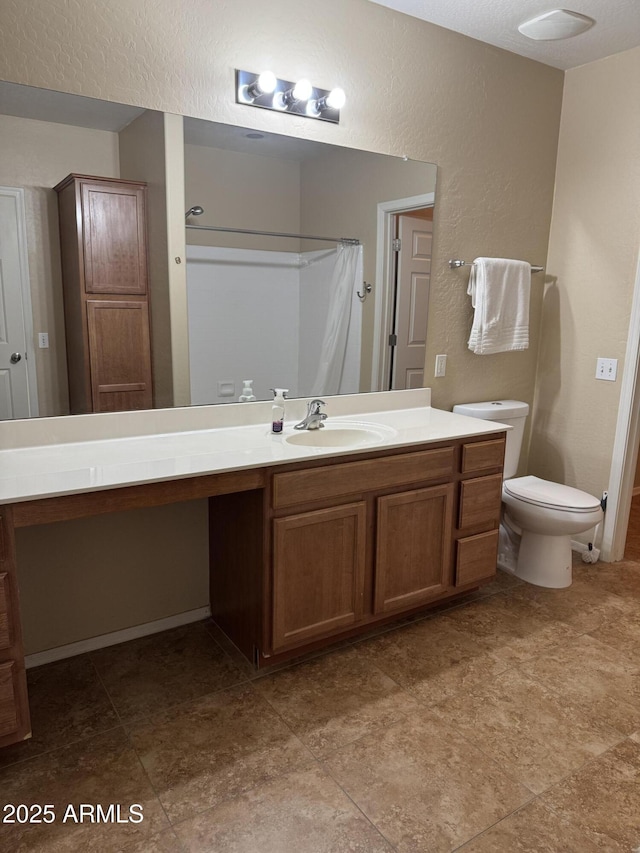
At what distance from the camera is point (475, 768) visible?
5.81 ft

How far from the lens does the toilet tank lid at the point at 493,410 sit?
2.98 metres

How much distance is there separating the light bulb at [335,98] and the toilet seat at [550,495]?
1.84 metres

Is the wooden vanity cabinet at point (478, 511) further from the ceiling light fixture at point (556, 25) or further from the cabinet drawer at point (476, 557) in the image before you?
the ceiling light fixture at point (556, 25)

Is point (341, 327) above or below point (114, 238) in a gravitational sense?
below

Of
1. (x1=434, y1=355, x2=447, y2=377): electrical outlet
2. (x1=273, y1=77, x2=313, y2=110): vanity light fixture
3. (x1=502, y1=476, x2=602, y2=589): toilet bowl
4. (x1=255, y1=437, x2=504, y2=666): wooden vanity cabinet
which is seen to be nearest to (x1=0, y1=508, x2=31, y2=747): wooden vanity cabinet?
(x1=255, y1=437, x2=504, y2=666): wooden vanity cabinet

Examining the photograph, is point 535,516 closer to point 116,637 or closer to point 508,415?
point 508,415

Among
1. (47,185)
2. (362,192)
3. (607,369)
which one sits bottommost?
(607,369)

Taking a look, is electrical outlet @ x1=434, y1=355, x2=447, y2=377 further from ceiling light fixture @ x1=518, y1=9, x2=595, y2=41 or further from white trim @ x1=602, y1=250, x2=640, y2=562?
ceiling light fixture @ x1=518, y1=9, x2=595, y2=41

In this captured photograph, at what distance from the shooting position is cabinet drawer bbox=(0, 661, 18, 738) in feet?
5.26

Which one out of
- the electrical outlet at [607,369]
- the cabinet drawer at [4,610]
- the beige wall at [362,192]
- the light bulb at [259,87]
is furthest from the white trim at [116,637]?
the electrical outlet at [607,369]

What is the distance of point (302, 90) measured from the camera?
2256mm

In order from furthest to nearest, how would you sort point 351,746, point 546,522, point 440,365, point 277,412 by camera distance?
point 440,365, point 546,522, point 277,412, point 351,746

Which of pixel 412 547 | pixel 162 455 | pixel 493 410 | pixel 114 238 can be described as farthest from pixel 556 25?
pixel 162 455

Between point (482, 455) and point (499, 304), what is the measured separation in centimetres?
88
